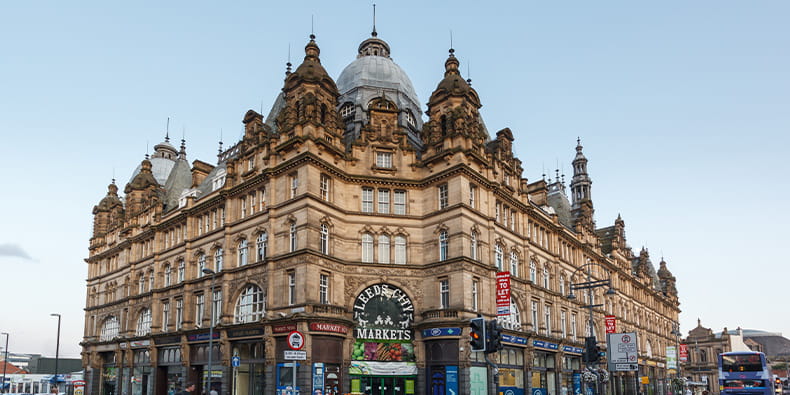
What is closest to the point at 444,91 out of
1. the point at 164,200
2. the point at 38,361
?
the point at 164,200

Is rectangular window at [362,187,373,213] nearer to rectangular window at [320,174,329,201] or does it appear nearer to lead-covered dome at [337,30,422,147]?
rectangular window at [320,174,329,201]

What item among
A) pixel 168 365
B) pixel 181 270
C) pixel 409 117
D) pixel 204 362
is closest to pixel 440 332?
pixel 204 362

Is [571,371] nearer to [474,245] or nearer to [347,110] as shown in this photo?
[474,245]

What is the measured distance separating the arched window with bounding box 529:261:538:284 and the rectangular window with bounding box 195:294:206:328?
25.4m

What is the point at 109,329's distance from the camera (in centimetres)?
6206

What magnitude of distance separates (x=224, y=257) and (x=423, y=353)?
15.9 m

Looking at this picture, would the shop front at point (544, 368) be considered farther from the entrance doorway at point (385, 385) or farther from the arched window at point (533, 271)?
the entrance doorway at point (385, 385)

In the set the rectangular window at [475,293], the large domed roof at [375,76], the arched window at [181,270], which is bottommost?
the rectangular window at [475,293]

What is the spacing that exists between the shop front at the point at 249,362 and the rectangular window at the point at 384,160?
44.4ft

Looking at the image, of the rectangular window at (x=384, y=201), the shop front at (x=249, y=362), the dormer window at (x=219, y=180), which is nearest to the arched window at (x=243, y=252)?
the shop front at (x=249, y=362)

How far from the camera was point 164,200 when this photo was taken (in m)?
61.5

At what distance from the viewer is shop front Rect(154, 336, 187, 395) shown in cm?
4794

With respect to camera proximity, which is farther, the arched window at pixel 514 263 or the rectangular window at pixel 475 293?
the arched window at pixel 514 263

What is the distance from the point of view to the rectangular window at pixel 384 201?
42.3 meters
